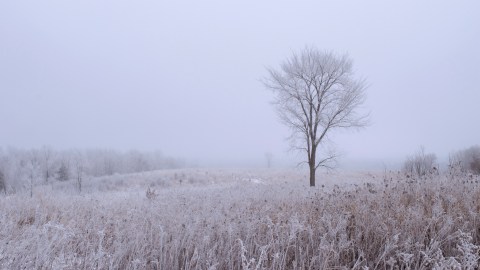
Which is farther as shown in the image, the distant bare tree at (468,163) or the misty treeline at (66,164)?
the misty treeline at (66,164)

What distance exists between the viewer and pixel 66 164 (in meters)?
59.6

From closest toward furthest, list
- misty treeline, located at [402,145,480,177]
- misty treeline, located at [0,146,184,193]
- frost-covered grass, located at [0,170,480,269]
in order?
frost-covered grass, located at [0,170,480,269] < misty treeline, located at [402,145,480,177] < misty treeline, located at [0,146,184,193]

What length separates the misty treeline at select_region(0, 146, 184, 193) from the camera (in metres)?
48.6

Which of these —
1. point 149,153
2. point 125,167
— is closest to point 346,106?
point 125,167

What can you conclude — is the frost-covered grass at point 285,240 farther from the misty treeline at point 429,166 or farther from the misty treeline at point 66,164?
the misty treeline at point 66,164

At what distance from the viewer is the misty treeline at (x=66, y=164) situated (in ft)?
159

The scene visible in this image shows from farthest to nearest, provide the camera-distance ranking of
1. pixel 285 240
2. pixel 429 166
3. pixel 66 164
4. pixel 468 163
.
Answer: pixel 66 164 → pixel 468 163 → pixel 429 166 → pixel 285 240

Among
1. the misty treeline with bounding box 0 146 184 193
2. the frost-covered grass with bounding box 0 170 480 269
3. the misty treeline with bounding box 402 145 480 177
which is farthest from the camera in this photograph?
the misty treeline with bounding box 0 146 184 193

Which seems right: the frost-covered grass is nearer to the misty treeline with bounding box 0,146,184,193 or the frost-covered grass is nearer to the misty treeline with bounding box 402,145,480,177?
the misty treeline with bounding box 402,145,480,177

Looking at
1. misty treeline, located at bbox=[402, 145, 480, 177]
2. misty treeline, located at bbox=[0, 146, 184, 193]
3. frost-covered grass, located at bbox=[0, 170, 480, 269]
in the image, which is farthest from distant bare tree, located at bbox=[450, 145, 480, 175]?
misty treeline, located at bbox=[0, 146, 184, 193]

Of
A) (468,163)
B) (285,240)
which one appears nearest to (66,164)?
(468,163)

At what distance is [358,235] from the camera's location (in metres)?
3.52

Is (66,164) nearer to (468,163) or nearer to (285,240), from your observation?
(468,163)

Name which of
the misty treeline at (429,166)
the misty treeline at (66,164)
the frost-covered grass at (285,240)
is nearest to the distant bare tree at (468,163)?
the misty treeline at (429,166)
